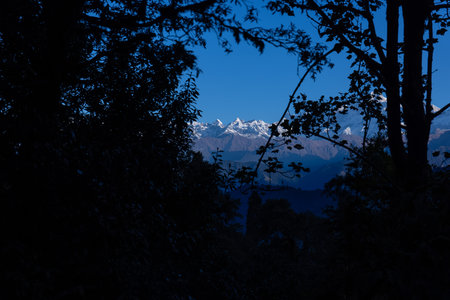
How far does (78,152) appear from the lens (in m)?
4.96

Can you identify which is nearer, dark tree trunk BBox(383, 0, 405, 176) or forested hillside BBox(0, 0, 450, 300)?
forested hillside BBox(0, 0, 450, 300)

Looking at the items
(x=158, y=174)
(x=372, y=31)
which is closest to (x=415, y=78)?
(x=372, y=31)

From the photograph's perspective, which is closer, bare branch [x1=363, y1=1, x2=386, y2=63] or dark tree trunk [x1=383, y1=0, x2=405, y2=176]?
dark tree trunk [x1=383, y1=0, x2=405, y2=176]

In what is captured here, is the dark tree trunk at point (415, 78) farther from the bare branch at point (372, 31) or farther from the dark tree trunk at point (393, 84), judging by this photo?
the bare branch at point (372, 31)

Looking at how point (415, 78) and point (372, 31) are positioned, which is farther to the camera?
point (372, 31)

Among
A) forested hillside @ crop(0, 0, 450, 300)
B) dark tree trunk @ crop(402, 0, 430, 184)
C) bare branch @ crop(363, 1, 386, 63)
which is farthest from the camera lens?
bare branch @ crop(363, 1, 386, 63)

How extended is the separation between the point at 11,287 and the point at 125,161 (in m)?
2.38

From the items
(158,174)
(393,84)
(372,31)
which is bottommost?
(158,174)

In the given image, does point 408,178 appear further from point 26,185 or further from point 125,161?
point 26,185

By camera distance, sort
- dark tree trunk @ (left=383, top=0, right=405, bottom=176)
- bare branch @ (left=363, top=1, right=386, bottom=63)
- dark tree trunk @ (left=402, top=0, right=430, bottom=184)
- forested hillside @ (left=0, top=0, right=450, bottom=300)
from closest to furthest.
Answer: forested hillside @ (left=0, top=0, right=450, bottom=300)
dark tree trunk @ (left=402, top=0, right=430, bottom=184)
dark tree trunk @ (left=383, top=0, right=405, bottom=176)
bare branch @ (left=363, top=1, right=386, bottom=63)

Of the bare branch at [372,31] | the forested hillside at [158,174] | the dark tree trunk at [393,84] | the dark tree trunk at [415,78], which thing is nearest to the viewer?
the forested hillside at [158,174]

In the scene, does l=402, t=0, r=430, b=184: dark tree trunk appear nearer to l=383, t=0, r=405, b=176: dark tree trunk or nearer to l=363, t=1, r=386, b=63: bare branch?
l=383, t=0, r=405, b=176: dark tree trunk

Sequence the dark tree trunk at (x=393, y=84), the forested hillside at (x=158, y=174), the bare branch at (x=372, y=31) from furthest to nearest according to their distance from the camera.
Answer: the bare branch at (x=372, y=31) → the dark tree trunk at (x=393, y=84) → the forested hillside at (x=158, y=174)

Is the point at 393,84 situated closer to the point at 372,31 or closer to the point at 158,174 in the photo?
the point at 372,31
